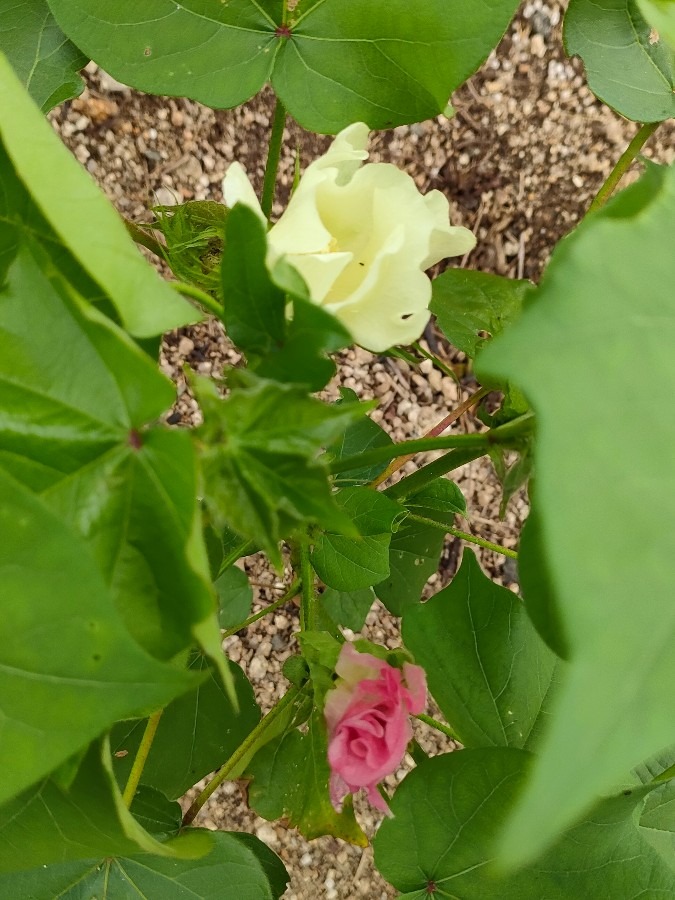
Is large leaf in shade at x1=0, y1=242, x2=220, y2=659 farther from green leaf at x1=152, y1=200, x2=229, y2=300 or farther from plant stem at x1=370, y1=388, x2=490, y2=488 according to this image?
plant stem at x1=370, y1=388, x2=490, y2=488

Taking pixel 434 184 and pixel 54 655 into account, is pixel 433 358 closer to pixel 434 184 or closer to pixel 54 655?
pixel 54 655

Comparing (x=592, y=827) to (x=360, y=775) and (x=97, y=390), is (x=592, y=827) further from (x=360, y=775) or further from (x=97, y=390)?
(x=97, y=390)

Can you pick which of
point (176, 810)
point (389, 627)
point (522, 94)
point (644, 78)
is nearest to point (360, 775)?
point (176, 810)

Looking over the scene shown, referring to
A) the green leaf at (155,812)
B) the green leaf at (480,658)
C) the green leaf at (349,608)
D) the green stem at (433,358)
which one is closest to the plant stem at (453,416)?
the green stem at (433,358)

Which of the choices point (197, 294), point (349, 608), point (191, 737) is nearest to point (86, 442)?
point (197, 294)

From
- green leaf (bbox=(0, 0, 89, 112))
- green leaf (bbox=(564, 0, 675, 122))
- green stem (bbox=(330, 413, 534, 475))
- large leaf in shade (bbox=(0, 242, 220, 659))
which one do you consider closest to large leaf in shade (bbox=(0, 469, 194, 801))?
large leaf in shade (bbox=(0, 242, 220, 659))
